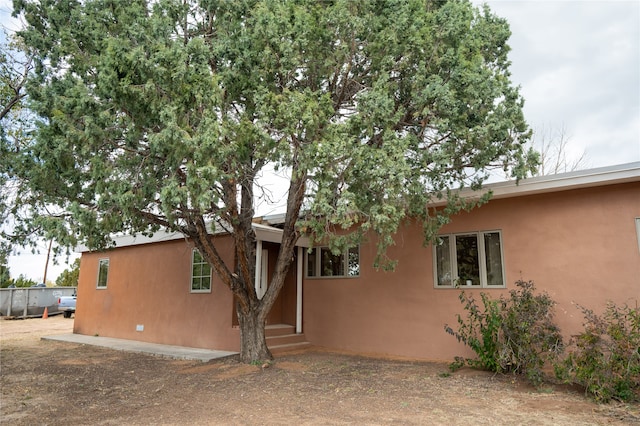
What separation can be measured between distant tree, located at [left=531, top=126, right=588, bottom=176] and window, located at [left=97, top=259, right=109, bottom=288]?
17.6 metres

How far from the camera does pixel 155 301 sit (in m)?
11.8

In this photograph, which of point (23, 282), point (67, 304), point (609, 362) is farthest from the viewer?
point (23, 282)

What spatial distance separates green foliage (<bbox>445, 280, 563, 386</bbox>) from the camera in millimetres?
6051

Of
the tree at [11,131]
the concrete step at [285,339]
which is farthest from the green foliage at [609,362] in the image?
the tree at [11,131]

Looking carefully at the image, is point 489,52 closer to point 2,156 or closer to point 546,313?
point 546,313

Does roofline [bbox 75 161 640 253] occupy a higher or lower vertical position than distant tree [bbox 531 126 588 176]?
lower

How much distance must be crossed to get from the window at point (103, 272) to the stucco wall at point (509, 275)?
7285 mm

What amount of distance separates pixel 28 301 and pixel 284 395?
20865 millimetres

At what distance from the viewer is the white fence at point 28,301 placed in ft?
68.2

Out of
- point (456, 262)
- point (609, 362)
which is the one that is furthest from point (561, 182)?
point (609, 362)

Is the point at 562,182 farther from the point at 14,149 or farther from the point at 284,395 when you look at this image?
the point at 14,149

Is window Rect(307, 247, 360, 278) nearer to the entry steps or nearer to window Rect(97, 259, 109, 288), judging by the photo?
the entry steps

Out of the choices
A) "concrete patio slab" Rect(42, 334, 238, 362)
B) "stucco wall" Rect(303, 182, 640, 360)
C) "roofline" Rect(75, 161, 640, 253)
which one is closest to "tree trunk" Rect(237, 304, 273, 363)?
"concrete patio slab" Rect(42, 334, 238, 362)

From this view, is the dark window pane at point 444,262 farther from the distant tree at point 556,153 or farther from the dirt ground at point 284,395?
the distant tree at point 556,153
